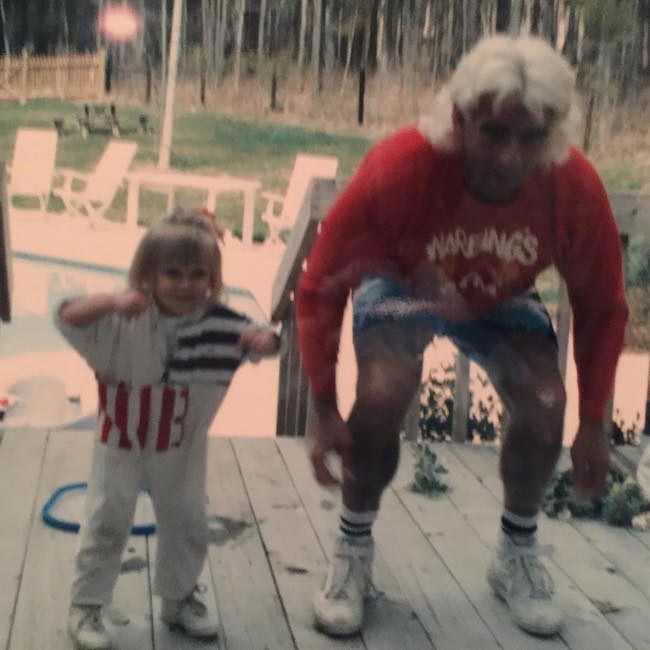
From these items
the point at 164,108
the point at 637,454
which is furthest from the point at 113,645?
the point at 164,108

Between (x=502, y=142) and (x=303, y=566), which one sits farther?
(x=303, y=566)

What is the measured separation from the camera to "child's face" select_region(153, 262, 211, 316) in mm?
1272

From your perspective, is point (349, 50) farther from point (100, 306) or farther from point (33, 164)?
point (100, 306)

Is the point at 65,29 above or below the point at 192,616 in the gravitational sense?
above

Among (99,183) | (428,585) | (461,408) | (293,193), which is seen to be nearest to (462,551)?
(428,585)

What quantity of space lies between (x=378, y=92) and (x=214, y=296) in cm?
160

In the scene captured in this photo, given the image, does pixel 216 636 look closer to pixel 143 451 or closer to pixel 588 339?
pixel 143 451

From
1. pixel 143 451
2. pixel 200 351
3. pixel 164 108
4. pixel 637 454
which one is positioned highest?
pixel 164 108

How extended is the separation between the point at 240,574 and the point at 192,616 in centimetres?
23

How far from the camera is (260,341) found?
4.19ft

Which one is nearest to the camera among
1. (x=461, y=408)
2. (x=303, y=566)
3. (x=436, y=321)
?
(x=436, y=321)

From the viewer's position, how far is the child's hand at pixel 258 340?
4.17 feet

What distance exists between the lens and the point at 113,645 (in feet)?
4.48

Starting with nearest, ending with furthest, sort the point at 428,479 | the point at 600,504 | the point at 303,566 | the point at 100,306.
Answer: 1. the point at 100,306
2. the point at 303,566
3. the point at 600,504
4. the point at 428,479
